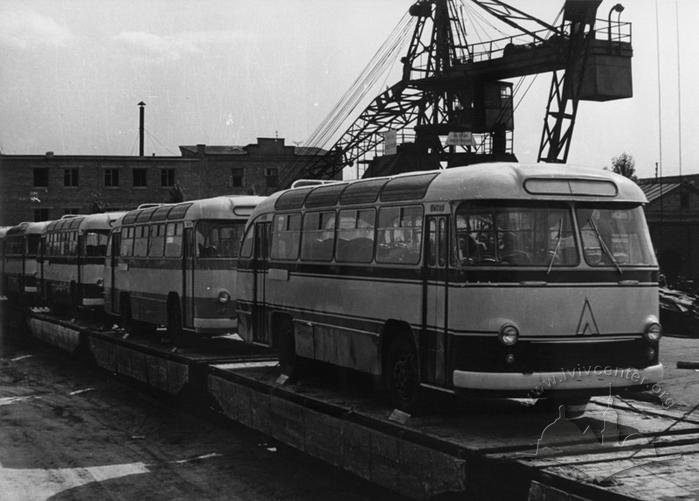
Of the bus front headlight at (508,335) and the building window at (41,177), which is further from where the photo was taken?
the building window at (41,177)

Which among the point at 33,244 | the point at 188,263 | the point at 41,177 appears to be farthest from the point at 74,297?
the point at 41,177

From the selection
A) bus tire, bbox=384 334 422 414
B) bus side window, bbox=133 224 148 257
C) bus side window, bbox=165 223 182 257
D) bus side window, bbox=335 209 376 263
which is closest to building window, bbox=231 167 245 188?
bus side window, bbox=133 224 148 257

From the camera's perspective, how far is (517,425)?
31.1ft


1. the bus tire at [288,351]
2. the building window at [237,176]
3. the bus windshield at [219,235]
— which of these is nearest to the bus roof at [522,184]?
the bus tire at [288,351]

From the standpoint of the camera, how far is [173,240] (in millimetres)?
19500

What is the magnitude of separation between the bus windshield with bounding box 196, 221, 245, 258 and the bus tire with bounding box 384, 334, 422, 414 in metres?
7.84

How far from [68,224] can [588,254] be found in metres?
22.9

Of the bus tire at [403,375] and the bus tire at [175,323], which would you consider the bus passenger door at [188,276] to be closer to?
the bus tire at [175,323]

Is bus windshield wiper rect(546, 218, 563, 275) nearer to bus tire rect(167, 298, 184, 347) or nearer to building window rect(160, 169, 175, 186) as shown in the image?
bus tire rect(167, 298, 184, 347)

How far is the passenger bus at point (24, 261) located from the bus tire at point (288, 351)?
21.6 meters

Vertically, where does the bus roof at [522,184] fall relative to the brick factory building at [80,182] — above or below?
below

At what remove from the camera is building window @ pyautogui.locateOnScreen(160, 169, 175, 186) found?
81.1 m

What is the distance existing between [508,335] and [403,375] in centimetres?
182

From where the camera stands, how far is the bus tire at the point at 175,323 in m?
19.3
